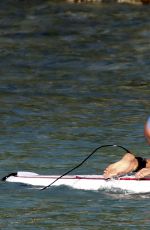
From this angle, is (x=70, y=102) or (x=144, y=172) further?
(x=70, y=102)

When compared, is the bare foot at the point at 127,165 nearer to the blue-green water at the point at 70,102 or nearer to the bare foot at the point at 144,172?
the bare foot at the point at 144,172

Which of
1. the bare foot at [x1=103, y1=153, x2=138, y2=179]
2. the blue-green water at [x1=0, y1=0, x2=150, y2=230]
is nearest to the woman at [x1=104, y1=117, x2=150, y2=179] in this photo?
the bare foot at [x1=103, y1=153, x2=138, y2=179]

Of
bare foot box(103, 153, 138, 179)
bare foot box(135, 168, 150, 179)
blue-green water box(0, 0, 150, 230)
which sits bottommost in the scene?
blue-green water box(0, 0, 150, 230)

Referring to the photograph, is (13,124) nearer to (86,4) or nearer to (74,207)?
(74,207)

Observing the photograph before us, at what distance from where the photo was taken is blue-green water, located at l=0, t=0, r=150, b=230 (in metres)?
17.3

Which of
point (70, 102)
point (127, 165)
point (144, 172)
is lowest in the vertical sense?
point (70, 102)

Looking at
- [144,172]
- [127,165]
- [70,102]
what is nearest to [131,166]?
[127,165]

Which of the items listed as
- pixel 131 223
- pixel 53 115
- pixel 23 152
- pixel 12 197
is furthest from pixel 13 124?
pixel 131 223

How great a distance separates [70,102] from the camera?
90.3 ft

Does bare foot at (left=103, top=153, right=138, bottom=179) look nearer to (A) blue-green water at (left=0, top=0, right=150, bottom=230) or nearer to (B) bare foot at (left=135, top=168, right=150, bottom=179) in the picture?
(B) bare foot at (left=135, top=168, right=150, bottom=179)

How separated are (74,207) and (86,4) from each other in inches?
1034

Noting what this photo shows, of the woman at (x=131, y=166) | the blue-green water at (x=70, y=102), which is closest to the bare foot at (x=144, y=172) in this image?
the woman at (x=131, y=166)

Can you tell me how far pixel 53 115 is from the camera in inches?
1019

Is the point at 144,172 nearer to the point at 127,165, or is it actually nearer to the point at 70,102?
the point at 127,165
